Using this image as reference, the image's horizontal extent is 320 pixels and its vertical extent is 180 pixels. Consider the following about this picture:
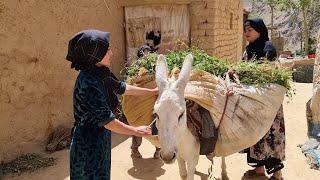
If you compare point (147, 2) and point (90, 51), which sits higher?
point (147, 2)

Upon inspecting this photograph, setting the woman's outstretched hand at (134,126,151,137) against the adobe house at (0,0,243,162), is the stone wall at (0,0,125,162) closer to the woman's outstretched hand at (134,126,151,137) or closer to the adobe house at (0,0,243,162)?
the adobe house at (0,0,243,162)

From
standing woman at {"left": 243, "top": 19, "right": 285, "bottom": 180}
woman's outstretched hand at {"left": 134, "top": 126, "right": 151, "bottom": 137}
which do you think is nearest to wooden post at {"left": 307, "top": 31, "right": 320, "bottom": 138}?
standing woman at {"left": 243, "top": 19, "right": 285, "bottom": 180}

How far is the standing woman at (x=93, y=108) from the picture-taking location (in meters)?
2.49

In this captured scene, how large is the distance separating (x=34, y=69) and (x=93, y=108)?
3.64 meters

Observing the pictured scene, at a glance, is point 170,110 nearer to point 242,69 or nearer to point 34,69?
point 242,69

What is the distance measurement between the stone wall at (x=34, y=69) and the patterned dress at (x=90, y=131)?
120 inches

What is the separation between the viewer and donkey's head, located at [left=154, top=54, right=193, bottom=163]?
254 centimetres

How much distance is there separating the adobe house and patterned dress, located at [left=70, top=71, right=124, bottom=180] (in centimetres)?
306

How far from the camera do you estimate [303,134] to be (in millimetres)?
6500

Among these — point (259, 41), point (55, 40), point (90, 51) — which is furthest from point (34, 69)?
point (90, 51)

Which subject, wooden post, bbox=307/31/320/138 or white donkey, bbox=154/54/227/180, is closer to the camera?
white donkey, bbox=154/54/227/180

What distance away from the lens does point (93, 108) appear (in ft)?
8.13

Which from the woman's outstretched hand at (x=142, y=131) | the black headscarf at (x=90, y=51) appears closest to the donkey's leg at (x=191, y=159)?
the woman's outstretched hand at (x=142, y=131)

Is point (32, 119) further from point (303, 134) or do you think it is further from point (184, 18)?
point (303, 134)
